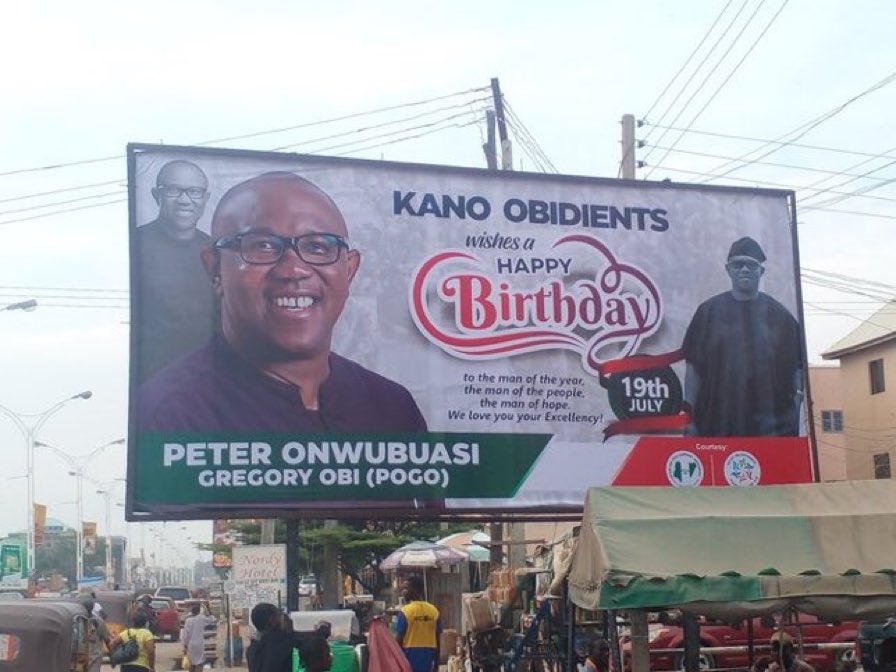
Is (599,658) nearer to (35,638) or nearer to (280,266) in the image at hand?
(35,638)

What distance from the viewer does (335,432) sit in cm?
1399

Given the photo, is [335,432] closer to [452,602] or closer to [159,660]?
[452,602]

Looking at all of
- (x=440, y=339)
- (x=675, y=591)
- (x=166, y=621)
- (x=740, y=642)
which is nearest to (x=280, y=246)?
(x=440, y=339)

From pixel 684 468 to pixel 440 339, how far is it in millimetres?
3445

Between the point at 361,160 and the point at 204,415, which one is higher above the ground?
Answer: the point at 361,160

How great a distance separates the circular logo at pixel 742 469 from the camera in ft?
50.0

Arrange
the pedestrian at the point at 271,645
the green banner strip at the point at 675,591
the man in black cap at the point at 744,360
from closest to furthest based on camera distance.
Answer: the green banner strip at the point at 675,591 → the pedestrian at the point at 271,645 → the man in black cap at the point at 744,360

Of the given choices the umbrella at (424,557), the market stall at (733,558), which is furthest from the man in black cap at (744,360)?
the umbrella at (424,557)

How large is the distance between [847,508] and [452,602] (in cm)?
1922

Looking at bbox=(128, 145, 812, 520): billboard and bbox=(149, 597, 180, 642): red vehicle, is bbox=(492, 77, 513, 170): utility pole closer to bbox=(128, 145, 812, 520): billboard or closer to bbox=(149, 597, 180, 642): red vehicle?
bbox=(128, 145, 812, 520): billboard

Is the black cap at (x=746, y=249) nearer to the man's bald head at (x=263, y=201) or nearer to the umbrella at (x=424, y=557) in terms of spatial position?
the man's bald head at (x=263, y=201)

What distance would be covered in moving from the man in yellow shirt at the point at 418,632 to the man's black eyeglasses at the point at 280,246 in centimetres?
405

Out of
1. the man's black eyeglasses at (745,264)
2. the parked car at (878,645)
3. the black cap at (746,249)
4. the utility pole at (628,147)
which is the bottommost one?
the parked car at (878,645)

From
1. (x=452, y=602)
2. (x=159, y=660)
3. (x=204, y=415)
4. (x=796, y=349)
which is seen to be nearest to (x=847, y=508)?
(x=796, y=349)
